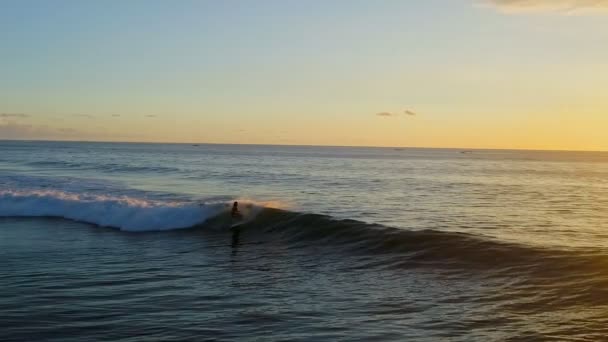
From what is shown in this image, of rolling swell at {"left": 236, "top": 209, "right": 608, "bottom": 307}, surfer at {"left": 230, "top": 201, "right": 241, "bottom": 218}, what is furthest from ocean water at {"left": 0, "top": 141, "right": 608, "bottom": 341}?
surfer at {"left": 230, "top": 201, "right": 241, "bottom": 218}

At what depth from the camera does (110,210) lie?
25.1m

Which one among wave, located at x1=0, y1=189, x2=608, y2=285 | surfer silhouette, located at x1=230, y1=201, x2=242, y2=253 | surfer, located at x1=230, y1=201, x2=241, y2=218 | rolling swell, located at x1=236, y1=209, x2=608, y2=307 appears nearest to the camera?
rolling swell, located at x1=236, y1=209, x2=608, y2=307

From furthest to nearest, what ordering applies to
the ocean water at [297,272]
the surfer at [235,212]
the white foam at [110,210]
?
the white foam at [110,210], the surfer at [235,212], the ocean water at [297,272]

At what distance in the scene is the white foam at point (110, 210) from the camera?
23531 mm

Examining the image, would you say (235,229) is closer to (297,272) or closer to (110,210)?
(110,210)

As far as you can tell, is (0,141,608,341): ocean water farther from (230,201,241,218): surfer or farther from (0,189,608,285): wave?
(230,201,241,218): surfer

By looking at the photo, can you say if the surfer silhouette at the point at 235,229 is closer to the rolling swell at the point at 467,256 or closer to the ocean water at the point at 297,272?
the ocean water at the point at 297,272

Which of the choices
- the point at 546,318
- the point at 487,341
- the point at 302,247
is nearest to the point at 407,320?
the point at 487,341

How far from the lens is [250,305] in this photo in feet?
37.1

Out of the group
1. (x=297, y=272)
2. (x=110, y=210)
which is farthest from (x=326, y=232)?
(x=110, y=210)

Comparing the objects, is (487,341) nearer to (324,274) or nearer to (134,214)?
(324,274)

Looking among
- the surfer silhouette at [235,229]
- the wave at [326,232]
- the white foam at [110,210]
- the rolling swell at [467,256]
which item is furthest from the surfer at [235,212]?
the rolling swell at [467,256]

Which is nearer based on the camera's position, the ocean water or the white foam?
the ocean water

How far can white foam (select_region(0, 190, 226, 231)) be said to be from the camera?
926 inches
